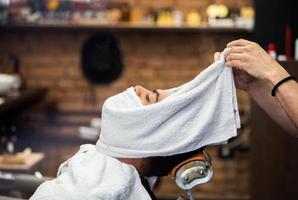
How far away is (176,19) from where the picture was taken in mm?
A: 3438

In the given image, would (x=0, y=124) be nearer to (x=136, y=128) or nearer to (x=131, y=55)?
(x=131, y=55)

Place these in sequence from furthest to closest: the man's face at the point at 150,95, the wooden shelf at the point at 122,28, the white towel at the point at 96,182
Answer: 1. the wooden shelf at the point at 122,28
2. the man's face at the point at 150,95
3. the white towel at the point at 96,182

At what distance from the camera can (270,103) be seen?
4.84 ft

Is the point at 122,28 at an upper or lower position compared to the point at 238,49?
lower

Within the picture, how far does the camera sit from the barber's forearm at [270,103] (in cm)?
144

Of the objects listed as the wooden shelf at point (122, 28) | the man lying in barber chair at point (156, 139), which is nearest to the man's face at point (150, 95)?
the man lying in barber chair at point (156, 139)

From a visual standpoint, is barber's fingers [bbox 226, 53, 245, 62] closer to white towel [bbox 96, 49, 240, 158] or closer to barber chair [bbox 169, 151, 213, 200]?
white towel [bbox 96, 49, 240, 158]

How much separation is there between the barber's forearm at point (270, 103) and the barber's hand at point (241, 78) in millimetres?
20

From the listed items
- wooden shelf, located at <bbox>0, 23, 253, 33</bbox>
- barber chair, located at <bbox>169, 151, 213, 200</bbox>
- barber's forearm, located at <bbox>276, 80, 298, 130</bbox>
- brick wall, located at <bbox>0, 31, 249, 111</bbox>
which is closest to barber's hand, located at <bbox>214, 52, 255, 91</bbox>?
barber's forearm, located at <bbox>276, 80, 298, 130</bbox>

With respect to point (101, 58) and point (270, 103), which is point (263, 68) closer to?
point (270, 103)

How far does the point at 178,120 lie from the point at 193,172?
0.46ft

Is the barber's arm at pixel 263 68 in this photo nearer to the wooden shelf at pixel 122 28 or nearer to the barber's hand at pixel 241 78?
the barber's hand at pixel 241 78

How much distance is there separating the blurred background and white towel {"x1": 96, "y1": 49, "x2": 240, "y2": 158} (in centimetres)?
196

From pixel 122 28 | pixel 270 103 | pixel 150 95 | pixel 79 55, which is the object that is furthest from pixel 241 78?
pixel 79 55
